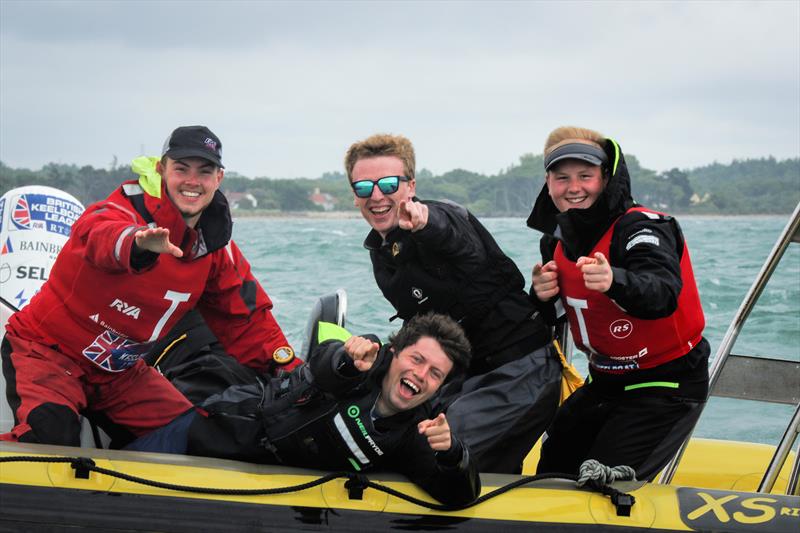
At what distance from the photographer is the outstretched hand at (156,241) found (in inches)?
99.2

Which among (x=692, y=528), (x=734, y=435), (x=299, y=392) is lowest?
(x=734, y=435)

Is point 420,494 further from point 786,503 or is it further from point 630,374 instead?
point 786,503

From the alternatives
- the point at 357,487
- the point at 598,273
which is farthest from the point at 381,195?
the point at 357,487

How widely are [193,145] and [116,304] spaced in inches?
21.0

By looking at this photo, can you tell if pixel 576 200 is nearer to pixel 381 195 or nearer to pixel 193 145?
pixel 381 195

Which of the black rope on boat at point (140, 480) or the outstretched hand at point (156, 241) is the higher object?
the outstretched hand at point (156, 241)

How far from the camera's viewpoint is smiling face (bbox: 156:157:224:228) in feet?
9.43

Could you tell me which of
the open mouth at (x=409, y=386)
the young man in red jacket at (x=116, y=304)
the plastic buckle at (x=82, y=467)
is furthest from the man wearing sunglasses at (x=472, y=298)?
the plastic buckle at (x=82, y=467)

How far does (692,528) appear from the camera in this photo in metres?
2.61

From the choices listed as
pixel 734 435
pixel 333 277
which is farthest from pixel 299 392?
pixel 333 277

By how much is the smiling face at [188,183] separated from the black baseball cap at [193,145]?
29 millimetres

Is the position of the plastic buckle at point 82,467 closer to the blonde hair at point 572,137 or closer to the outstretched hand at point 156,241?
the outstretched hand at point 156,241

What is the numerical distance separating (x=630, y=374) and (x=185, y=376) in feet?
5.67

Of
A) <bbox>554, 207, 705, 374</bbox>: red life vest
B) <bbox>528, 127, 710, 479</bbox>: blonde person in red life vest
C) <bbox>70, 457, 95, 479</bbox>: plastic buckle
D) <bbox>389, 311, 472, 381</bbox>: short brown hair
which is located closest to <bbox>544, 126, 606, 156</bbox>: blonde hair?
<bbox>528, 127, 710, 479</bbox>: blonde person in red life vest
